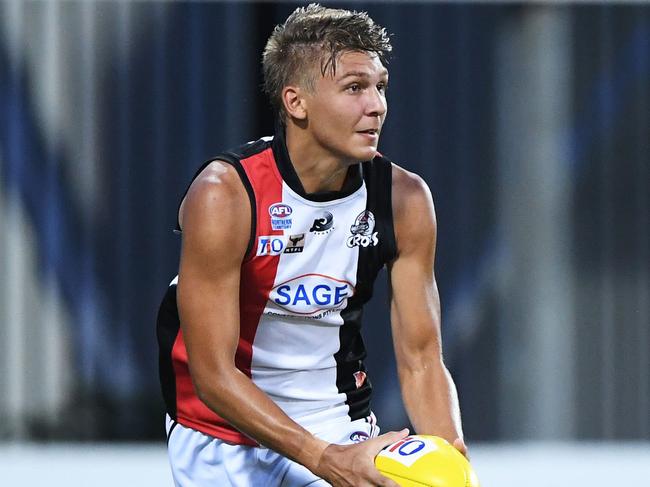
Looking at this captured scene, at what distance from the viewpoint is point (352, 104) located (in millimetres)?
3408

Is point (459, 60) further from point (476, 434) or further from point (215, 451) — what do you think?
point (215, 451)

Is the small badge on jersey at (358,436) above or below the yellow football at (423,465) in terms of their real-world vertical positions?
below

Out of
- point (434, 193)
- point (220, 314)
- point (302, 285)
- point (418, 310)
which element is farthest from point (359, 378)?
point (434, 193)

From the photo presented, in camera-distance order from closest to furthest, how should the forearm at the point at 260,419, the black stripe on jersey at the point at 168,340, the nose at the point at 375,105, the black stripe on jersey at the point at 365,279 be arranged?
1. the forearm at the point at 260,419
2. the nose at the point at 375,105
3. the black stripe on jersey at the point at 365,279
4. the black stripe on jersey at the point at 168,340

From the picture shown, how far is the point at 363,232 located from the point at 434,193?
170 inches

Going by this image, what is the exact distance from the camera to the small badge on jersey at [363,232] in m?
3.61

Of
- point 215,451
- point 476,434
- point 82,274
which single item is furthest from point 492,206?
point 215,451

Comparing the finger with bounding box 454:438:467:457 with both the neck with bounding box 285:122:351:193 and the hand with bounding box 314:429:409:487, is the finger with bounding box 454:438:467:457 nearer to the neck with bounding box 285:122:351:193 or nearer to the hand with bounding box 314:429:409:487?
the hand with bounding box 314:429:409:487

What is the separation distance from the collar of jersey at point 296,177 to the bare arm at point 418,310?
116 millimetres

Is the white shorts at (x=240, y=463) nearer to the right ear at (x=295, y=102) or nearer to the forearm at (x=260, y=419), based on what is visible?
the forearm at (x=260, y=419)

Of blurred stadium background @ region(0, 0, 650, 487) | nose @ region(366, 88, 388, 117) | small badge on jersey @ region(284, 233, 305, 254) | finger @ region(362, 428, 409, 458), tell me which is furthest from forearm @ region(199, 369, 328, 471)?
blurred stadium background @ region(0, 0, 650, 487)

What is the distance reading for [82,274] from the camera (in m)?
7.73

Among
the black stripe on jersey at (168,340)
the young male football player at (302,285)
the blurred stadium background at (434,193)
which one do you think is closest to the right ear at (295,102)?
the young male football player at (302,285)

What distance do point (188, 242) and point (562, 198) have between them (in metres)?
4.91
